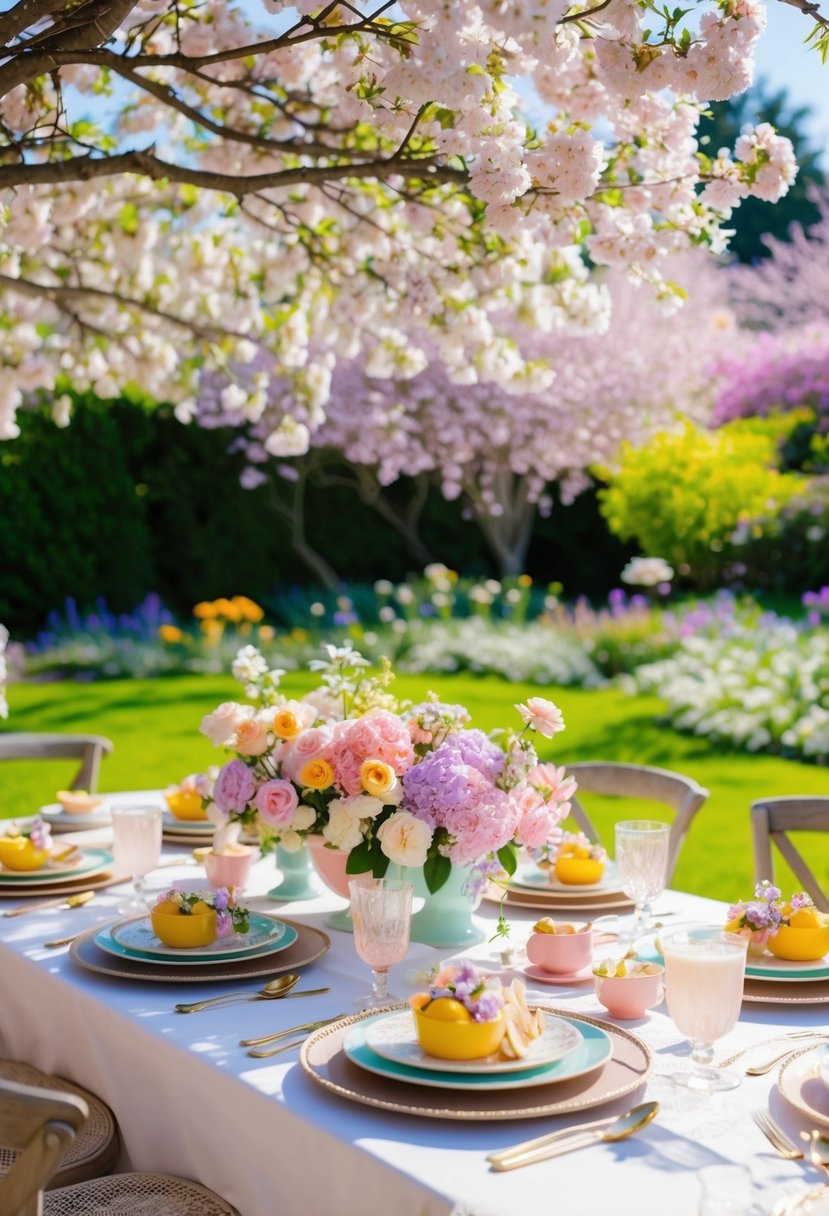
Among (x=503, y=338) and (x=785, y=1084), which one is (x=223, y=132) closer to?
(x=503, y=338)

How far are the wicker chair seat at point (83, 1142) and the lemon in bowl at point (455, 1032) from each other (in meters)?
0.68

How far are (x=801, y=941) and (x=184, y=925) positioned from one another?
100 centimetres

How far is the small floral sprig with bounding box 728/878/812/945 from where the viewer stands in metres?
2.14

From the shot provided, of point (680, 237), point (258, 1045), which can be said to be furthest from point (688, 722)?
point (258, 1045)

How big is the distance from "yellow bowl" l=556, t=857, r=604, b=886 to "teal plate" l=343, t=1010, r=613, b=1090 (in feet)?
2.88

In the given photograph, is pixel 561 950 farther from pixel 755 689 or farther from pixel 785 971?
pixel 755 689

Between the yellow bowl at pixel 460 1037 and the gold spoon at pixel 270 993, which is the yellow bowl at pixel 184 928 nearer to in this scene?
the gold spoon at pixel 270 993

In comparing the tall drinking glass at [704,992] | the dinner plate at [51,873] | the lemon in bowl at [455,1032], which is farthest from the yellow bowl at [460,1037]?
the dinner plate at [51,873]

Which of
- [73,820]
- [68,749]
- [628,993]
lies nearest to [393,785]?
[628,993]

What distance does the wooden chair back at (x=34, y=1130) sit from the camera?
145 cm

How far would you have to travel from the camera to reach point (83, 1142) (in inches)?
86.6

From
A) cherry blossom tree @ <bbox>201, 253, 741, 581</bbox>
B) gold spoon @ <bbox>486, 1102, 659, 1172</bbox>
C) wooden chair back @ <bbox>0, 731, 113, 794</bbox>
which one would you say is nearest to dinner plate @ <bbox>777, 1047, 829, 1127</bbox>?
gold spoon @ <bbox>486, 1102, 659, 1172</bbox>

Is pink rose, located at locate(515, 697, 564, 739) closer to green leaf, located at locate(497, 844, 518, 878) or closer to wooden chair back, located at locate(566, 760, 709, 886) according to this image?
green leaf, located at locate(497, 844, 518, 878)

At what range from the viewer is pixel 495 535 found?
13695 millimetres
